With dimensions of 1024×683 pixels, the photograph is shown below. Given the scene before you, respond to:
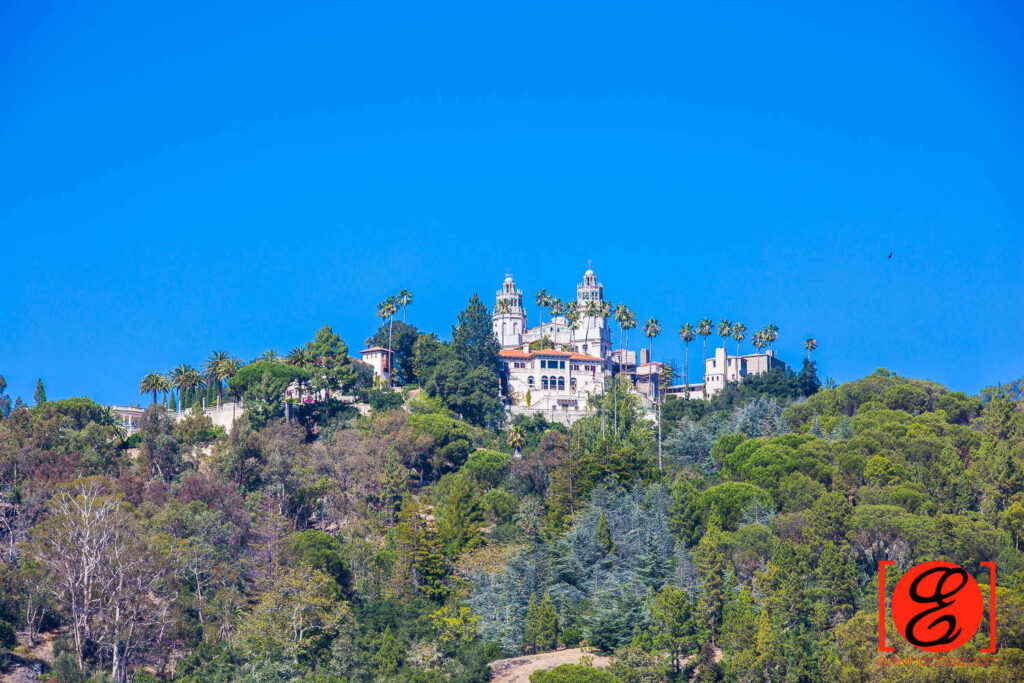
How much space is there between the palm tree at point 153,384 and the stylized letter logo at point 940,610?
69341mm

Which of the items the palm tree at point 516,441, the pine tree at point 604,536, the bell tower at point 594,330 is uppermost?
the bell tower at point 594,330

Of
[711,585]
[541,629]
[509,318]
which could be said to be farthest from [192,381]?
[711,585]

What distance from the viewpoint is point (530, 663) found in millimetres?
62094

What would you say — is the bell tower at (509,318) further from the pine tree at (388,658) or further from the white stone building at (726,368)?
the pine tree at (388,658)

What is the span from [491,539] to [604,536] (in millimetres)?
7035

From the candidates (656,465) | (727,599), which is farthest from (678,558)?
(656,465)

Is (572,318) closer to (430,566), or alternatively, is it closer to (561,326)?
(561,326)

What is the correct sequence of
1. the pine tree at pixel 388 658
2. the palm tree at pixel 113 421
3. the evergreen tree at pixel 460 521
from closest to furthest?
the pine tree at pixel 388 658 → the evergreen tree at pixel 460 521 → the palm tree at pixel 113 421

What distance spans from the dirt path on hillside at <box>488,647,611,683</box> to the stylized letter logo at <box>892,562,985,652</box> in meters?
13.7

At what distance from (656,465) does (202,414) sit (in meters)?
33.8

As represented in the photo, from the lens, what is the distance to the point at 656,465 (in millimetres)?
89250

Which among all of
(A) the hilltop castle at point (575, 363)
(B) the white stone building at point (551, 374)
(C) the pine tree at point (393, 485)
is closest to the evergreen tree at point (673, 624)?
(C) the pine tree at point (393, 485)

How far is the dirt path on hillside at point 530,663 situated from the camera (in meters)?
60.7

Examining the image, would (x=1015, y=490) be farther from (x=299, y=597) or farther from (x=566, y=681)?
(x=299, y=597)
